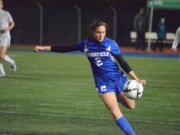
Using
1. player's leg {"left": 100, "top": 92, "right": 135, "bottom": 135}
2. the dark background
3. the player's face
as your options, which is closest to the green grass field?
player's leg {"left": 100, "top": 92, "right": 135, "bottom": 135}

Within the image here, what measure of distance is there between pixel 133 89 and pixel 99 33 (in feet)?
3.21

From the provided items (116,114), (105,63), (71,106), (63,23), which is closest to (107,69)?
(105,63)

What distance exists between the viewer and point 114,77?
10070mm

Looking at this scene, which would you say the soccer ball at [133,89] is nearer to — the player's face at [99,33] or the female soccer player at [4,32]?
the player's face at [99,33]

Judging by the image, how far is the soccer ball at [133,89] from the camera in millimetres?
10016

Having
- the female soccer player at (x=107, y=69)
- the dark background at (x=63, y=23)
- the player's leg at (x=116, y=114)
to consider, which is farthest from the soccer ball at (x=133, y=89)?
the dark background at (x=63, y=23)

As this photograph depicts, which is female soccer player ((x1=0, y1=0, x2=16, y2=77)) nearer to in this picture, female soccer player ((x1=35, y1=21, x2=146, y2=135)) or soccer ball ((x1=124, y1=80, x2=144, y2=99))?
female soccer player ((x1=35, y1=21, x2=146, y2=135))

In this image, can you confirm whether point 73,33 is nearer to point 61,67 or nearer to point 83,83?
point 61,67

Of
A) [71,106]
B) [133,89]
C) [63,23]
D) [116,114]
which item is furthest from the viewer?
[63,23]

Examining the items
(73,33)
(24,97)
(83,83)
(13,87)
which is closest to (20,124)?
(24,97)

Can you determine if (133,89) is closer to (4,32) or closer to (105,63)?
(105,63)

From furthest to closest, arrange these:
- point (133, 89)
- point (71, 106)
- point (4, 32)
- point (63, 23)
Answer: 1. point (63, 23)
2. point (4, 32)
3. point (71, 106)
4. point (133, 89)

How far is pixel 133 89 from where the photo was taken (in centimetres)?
1001

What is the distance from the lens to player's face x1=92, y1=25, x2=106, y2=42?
984 centimetres
